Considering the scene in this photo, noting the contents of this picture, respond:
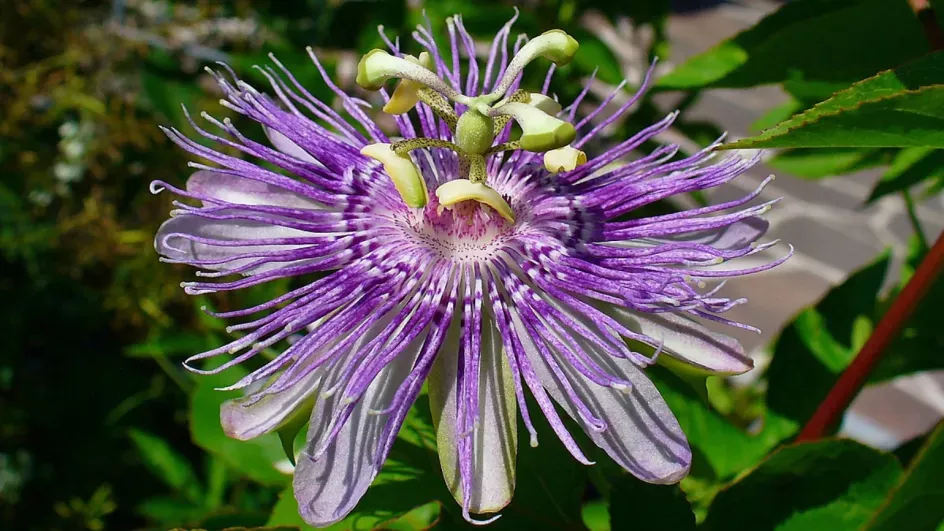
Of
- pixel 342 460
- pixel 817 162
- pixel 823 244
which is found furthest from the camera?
pixel 823 244

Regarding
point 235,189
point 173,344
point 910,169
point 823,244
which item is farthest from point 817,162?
point 823,244

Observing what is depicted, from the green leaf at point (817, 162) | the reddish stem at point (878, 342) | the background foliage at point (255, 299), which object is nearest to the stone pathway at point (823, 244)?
the background foliage at point (255, 299)

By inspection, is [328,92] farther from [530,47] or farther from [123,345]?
[123,345]

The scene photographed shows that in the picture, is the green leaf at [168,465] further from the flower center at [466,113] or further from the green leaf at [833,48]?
the green leaf at [833,48]

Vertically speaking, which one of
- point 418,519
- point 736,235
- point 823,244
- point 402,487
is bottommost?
point 823,244

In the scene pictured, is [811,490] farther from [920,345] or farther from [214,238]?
[214,238]

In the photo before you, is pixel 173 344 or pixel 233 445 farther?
pixel 173 344
